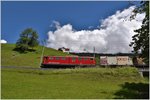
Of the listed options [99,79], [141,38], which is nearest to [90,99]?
[141,38]

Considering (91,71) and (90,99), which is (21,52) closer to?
(91,71)

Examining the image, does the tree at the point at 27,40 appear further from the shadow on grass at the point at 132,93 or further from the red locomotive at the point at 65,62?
the shadow on grass at the point at 132,93

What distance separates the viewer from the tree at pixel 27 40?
437 feet

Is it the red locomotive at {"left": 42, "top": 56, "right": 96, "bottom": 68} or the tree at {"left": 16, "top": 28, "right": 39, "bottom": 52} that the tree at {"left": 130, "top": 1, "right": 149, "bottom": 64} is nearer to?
the red locomotive at {"left": 42, "top": 56, "right": 96, "bottom": 68}

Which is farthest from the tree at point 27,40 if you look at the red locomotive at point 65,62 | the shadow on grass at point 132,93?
the shadow on grass at point 132,93

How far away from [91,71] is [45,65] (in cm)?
3317

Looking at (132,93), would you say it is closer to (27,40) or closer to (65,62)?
(65,62)

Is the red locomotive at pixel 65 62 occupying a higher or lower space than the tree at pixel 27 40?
lower

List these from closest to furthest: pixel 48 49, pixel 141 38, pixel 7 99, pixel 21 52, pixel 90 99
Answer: pixel 7 99 → pixel 90 99 → pixel 141 38 → pixel 21 52 → pixel 48 49

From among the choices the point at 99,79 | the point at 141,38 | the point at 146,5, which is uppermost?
the point at 146,5

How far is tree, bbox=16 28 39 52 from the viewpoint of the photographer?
133m

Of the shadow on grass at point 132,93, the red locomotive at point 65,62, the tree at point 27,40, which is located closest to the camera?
the shadow on grass at point 132,93

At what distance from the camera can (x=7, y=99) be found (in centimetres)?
2377

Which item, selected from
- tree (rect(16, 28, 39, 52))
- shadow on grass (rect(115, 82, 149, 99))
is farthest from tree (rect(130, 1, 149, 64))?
tree (rect(16, 28, 39, 52))
